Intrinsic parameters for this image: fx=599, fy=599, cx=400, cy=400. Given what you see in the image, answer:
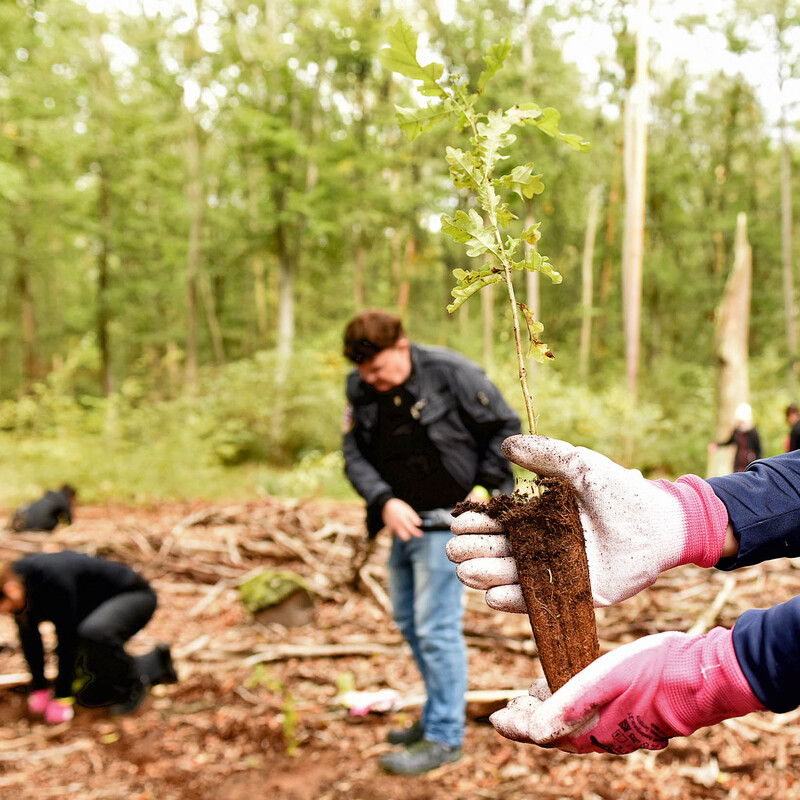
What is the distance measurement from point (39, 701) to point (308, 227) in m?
14.6

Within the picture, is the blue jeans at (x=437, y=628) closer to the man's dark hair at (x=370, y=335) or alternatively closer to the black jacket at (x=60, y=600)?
the man's dark hair at (x=370, y=335)

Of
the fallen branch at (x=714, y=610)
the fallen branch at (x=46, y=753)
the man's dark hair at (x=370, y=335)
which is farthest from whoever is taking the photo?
the fallen branch at (x=714, y=610)

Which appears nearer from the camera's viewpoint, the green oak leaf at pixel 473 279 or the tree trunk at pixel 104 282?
the green oak leaf at pixel 473 279

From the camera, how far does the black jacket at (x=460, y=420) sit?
2738mm

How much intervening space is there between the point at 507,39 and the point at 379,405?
177 centimetres

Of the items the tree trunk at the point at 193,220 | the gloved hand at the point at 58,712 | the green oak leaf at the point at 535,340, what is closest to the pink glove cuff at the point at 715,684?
the green oak leaf at the point at 535,340

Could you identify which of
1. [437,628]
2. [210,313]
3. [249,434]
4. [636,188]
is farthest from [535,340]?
[210,313]

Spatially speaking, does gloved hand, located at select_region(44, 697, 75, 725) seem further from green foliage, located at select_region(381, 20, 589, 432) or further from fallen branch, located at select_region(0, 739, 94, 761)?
green foliage, located at select_region(381, 20, 589, 432)

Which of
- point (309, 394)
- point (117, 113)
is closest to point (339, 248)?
point (309, 394)

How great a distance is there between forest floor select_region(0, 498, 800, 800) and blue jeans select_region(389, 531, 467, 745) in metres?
0.28

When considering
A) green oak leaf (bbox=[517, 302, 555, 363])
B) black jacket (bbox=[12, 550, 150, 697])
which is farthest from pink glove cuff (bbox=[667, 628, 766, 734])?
black jacket (bbox=[12, 550, 150, 697])

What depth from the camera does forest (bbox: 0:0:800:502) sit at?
11977mm

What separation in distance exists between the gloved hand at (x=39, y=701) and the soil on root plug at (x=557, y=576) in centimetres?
361

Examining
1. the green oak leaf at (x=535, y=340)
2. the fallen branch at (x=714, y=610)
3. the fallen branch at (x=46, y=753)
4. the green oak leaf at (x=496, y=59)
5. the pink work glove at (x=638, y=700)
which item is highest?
the green oak leaf at (x=496, y=59)
